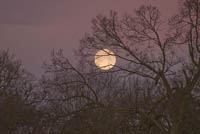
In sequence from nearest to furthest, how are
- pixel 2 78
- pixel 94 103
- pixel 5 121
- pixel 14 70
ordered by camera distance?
pixel 94 103 < pixel 5 121 < pixel 2 78 < pixel 14 70

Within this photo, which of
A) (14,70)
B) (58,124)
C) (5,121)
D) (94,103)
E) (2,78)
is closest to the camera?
(58,124)

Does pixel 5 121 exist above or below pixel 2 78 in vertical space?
below

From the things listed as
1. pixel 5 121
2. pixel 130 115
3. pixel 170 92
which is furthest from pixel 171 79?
pixel 5 121

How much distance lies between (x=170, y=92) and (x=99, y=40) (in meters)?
3.80

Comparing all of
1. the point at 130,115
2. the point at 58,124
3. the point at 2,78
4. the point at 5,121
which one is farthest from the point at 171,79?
the point at 2,78

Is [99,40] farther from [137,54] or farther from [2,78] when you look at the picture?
[2,78]

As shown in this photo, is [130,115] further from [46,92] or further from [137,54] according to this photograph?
[46,92]

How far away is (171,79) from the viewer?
60.1 feet

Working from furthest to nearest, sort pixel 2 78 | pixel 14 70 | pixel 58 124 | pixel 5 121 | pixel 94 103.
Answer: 1. pixel 14 70
2. pixel 2 78
3. pixel 5 121
4. pixel 94 103
5. pixel 58 124

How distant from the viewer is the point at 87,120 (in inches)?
693

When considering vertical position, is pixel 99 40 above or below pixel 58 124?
above

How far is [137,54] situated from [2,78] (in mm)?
15225

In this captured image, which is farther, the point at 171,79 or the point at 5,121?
the point at 5,121

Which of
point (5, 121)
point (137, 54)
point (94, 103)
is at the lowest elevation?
point (5, 121)
